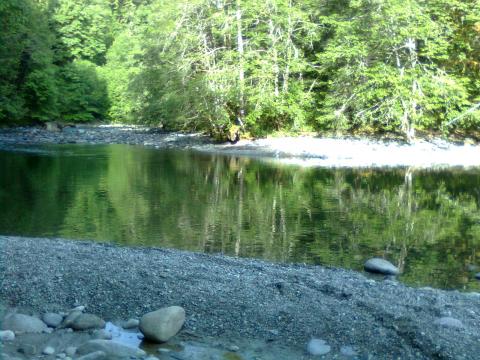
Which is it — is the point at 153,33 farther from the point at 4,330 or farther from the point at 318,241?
the point at 4,330

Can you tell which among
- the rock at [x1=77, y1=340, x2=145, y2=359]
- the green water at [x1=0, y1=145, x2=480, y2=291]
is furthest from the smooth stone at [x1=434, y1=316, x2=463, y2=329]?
the rock at [x1=77, y1=340, x2=145, y2=359]

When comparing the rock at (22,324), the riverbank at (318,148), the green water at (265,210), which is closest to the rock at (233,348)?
the rock at (22,324)

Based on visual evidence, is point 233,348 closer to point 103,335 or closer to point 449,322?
point 103,335

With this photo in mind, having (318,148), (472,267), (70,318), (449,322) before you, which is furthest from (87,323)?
(318,148)

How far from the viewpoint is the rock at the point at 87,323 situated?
7.13 metres

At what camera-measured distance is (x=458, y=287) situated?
31.3 feet

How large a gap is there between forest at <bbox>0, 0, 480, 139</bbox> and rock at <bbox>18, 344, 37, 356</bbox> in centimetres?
2794

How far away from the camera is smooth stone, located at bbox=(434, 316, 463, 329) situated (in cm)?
688

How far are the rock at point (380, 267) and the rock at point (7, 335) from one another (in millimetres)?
5715

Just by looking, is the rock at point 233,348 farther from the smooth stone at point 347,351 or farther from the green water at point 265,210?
the green water at point 265,210

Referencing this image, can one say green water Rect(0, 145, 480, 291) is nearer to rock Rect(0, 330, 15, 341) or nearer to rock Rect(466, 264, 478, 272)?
rock Rect(466, 264, 478, 272)

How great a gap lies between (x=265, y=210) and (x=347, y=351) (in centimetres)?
1019

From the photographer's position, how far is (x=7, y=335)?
6.76 metres

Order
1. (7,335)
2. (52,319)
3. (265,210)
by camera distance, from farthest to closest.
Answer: (265,210) → (52,319) → (7,335)
